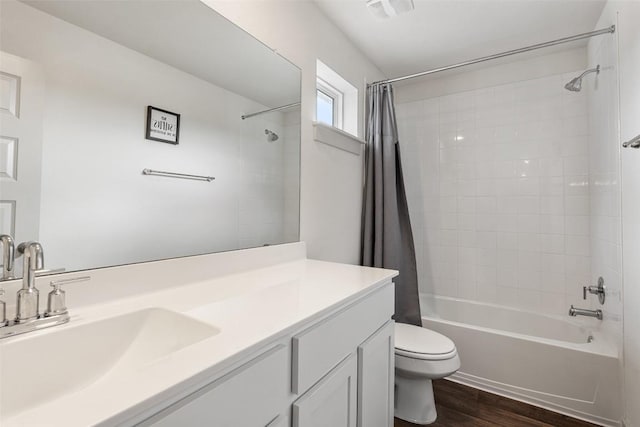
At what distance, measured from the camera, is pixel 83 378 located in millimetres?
671

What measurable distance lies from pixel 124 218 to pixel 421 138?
252cm

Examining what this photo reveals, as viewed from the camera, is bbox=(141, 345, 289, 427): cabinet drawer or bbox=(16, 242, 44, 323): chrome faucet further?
bbox=(16, 242, 44, 323): chrome faucet

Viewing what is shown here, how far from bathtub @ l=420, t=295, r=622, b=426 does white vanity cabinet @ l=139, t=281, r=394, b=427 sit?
38.5 inches

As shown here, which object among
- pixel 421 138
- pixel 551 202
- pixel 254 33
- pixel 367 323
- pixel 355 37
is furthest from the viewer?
pixel 421 138

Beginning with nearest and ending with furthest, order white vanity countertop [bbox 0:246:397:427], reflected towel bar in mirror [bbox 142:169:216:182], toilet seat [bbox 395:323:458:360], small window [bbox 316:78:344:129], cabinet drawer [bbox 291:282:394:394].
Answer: white vanity countertop [bbox 0:246:397:427], cabinet drawer [bbox 291:282:394:394], reflected towel bar in mirror [bbox 142:169:216:182], toilet seat [bbox 395:323:458:360], small window [bbox 316:78:344:129]

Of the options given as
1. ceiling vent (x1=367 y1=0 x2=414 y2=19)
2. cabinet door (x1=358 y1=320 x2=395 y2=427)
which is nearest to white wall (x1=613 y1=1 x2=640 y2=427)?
ceiling vent (x1=367 y1=0 x2=414 y2=19)

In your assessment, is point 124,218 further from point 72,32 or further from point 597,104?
point 597,104

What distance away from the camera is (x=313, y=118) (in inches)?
69.0

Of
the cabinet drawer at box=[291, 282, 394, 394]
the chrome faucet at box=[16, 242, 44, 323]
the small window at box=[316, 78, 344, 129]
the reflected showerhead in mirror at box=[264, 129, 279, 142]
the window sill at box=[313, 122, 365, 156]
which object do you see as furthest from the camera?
the small window at box=[316, 78, 344, 129]

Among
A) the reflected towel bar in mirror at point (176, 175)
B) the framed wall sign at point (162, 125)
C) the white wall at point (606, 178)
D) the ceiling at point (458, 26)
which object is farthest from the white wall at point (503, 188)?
the framed wall sign at point (162, 125)

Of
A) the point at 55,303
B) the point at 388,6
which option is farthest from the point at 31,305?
the point at 388,6

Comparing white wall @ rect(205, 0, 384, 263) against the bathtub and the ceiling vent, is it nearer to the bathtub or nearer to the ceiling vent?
the ceiling vent

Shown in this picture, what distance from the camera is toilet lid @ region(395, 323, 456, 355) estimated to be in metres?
1.64

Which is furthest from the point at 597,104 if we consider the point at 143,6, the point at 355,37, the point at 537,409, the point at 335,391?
the point at 143,6
